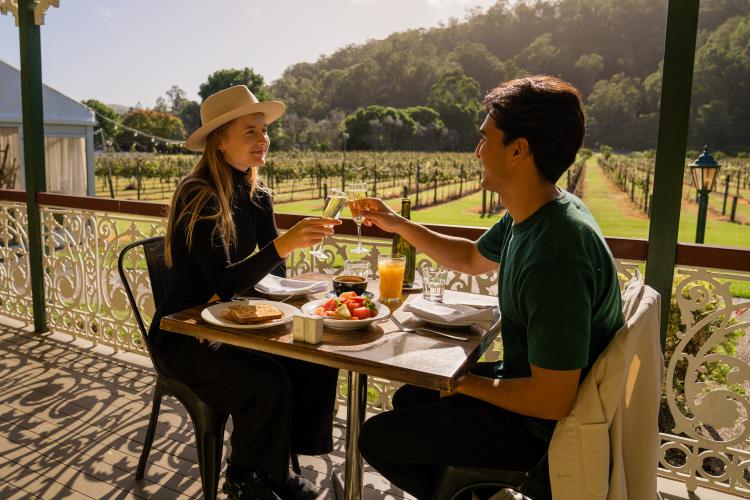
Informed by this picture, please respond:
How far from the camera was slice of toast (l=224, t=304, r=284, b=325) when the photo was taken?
1504 millimetres

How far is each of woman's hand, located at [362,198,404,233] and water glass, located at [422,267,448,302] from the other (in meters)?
0.23

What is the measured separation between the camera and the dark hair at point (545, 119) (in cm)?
123

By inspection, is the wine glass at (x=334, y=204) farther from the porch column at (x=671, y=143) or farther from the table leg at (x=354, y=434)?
the porch column at (x=671, y=143)

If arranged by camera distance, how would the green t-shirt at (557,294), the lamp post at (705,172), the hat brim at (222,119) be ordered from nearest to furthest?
the green t-shirt at (557,294) < the hat brim at (222,119) < the lamp post at (705,172)

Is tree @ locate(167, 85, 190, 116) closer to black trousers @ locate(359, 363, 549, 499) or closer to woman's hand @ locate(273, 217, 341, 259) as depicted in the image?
woman's hand @ locate(273, 217, 341, 259)

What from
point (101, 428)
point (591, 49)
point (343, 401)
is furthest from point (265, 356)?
point (591, 49)

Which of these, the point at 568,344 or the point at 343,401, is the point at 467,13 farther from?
the point at 568,344

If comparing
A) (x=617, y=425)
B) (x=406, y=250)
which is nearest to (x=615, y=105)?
(x=406, y=250)

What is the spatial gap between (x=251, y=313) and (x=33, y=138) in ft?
10.1

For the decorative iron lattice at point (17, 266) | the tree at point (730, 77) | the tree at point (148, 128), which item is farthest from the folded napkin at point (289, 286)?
the tree at point (730, 77)

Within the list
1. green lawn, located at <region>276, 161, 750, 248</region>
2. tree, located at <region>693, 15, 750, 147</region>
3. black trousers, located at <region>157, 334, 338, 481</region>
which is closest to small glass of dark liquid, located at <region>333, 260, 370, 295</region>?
black trousers, located at <region>157, 334, 338, 481</region>

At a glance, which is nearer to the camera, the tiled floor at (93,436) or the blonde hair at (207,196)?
the blonde hair at (207,196)

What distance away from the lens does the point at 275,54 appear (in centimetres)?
2662

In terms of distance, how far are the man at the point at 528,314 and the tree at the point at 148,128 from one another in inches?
968
